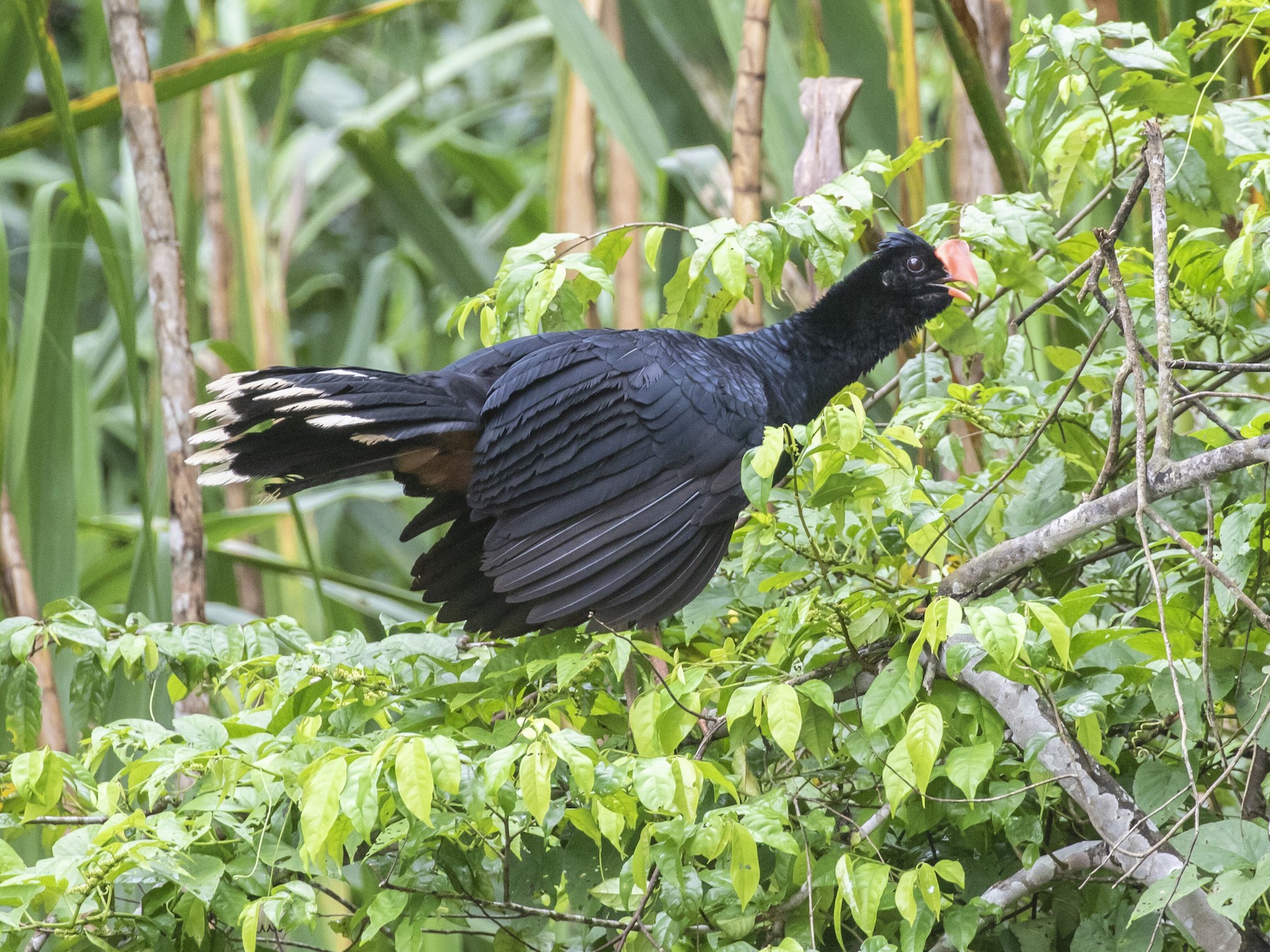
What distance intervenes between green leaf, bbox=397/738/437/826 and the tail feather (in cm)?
92

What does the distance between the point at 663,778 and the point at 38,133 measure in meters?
2.18

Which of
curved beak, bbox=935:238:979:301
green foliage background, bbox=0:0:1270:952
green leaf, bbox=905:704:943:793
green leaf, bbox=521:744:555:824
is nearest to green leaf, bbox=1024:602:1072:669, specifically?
green foliage background, bbox=0:0:1270:952

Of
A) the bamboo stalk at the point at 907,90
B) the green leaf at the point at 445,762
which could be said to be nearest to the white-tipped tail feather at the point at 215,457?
the green leaf at the point at 445,762

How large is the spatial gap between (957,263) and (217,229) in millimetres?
3053

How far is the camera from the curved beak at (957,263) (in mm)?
2260

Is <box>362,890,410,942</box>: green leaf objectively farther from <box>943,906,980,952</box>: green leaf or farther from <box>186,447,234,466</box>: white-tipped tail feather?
<box>186,447,234,466</box>: white-tipped tail feather

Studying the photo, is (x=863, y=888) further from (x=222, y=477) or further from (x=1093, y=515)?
(x=222, y=477)

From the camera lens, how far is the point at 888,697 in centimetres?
145

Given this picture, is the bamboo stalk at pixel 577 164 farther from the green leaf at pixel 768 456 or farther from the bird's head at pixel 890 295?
the green leaf at pixel 768 456

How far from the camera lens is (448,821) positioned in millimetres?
1487

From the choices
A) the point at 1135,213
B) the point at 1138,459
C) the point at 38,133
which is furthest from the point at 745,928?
the point at 38,133

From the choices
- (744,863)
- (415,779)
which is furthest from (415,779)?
(744,863)

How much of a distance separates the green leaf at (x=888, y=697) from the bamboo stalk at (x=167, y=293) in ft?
5.78

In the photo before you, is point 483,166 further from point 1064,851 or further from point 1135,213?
point 1064,851
